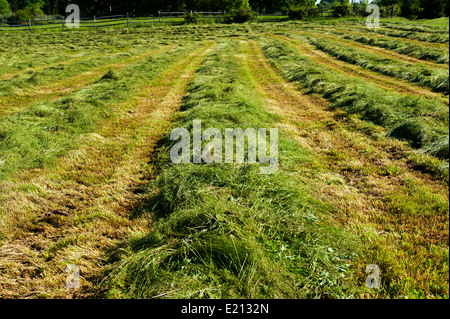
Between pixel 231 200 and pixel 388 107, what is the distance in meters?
4.89

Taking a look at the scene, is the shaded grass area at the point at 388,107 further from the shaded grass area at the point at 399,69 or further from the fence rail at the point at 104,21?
the fence rail at the point at 104,21

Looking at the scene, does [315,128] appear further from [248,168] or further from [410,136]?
[248,168]

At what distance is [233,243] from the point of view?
253cm

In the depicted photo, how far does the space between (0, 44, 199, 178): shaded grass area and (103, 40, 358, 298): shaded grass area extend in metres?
2.61

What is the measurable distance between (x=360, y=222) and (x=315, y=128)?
3447 millimetres

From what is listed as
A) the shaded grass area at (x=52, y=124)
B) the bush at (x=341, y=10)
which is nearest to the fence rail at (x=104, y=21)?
the bush at (x=341, y=10)

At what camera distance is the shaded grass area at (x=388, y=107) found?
4.32 m

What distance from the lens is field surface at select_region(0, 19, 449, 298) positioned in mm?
2355

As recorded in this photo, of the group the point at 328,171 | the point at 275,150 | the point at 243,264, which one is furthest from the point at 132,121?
the point at 243,264

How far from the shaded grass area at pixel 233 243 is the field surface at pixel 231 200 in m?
0.01

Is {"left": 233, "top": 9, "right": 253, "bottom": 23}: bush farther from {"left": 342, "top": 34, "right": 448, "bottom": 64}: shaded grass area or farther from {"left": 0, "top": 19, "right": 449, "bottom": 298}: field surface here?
{"left": 0, "top": 19, "right": 449, "bottom": 298}: field surface

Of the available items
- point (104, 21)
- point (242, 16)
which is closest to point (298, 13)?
point (242, 16)

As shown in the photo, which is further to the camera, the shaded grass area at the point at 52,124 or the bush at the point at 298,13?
the bush at the point at 298,13

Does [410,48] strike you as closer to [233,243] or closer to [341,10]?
[233,243]
